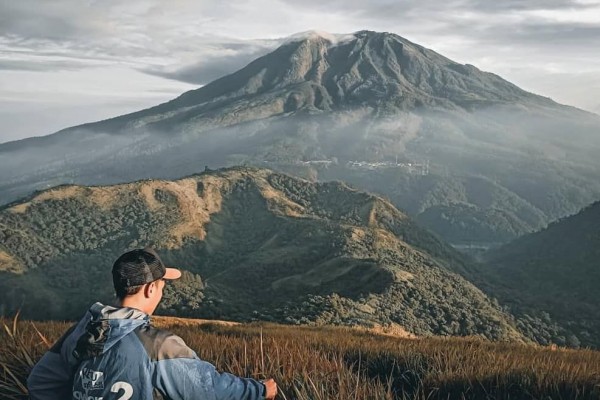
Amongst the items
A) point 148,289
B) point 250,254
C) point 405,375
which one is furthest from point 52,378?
point 250,254

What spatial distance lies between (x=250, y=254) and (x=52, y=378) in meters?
71.4

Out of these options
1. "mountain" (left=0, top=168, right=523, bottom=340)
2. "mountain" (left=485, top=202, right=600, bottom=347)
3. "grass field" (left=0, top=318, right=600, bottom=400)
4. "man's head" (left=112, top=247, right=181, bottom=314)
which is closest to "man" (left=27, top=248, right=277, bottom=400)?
"man's head" (left=112, top=247, right=181, bottom=314)

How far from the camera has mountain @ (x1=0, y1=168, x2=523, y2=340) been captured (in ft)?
164

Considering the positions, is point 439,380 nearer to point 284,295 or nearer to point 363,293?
point 363,293

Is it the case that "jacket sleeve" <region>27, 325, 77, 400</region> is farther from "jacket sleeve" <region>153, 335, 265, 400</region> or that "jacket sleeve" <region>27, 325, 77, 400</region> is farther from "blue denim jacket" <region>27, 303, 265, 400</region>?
"jacket sleeve" <region>153, 335, 265, 400</region>

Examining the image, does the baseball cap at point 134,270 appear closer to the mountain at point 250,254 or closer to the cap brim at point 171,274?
the cap brim at point 171,274

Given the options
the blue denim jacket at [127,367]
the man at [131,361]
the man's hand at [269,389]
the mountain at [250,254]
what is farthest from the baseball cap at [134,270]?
the mountain at [250,254]

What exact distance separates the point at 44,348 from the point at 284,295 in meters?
50.3

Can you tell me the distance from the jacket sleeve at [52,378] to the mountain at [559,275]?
56241 mm

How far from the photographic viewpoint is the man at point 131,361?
3576 millimetres

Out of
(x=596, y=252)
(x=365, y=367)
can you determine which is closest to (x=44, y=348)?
(x=365, y=367)

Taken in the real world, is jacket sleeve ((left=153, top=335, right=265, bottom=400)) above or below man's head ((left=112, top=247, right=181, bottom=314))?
below

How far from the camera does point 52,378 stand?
12.7 ft

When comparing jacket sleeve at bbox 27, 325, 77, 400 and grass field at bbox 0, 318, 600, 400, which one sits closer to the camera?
jacket sleeve at bbox 27, 325, 77, 400
